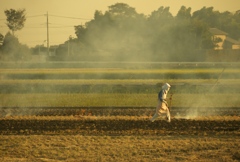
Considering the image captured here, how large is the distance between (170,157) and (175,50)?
43.4m

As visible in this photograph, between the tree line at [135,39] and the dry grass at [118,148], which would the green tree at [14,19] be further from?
the dry grass at [118,148]

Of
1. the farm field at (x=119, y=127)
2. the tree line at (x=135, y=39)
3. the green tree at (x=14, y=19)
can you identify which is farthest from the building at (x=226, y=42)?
the farm field at (x=119, y=127)

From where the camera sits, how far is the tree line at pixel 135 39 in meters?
52.2

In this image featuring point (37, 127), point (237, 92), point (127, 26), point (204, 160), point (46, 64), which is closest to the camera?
point (204, 160)

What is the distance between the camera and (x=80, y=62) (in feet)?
168

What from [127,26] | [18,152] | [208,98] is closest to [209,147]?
[18,152]

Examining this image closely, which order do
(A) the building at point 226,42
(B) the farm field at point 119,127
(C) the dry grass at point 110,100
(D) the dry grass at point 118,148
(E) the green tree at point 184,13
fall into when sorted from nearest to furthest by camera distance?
(D) the dry grass at point 118,148 → (B) the farm field at point 119,127 → (C) the dry grass at point 110,100 → (E) the green tree at point 184,13 → (A) the building at point 226,42

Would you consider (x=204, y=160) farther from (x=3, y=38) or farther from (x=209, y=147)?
(x=3, y=38)

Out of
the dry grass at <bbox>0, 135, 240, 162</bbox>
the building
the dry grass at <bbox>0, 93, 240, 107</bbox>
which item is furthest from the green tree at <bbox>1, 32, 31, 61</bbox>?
the dry grass at <bbox>0, 135, 240, 162</bbox>

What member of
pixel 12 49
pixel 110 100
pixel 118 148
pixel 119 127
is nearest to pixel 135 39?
pixel 12 49

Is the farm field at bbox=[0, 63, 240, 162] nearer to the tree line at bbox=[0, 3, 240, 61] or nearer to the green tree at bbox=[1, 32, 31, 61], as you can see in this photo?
the tree line at bbox=[0, 3, 240, 61]

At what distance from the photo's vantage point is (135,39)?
51750mm

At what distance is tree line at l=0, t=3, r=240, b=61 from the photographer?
52.2 metres

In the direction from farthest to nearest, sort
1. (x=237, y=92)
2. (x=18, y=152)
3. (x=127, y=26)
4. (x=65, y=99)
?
(x=127, y=26)
(x=237, y=92)
(x=65, y=99)
(x=18, y=152)
